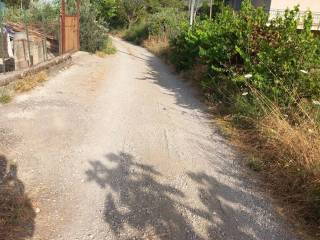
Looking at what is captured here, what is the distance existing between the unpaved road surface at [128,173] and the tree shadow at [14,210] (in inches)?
3.1

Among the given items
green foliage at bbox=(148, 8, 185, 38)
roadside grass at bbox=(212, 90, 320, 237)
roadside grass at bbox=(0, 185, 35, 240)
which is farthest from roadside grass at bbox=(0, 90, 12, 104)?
green foliage at bbox=(148, 8, 185, 38)

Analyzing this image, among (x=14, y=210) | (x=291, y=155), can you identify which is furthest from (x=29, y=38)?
(x=291, y=155)

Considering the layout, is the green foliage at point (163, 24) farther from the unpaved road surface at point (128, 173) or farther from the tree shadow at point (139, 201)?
the tree shadow at point (139, 201)

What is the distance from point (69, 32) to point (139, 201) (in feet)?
Answer: 36.5

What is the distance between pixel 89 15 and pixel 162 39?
8362 mm

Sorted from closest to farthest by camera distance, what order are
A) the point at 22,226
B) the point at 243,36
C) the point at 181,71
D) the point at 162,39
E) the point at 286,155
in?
the point at 22,226 → the point at 286,155 → the point at 243,36 → the point at 181,71 → the point at 162,39

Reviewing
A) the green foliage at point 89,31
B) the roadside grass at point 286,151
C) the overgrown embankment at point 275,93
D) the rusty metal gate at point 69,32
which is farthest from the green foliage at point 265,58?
the green foliage at point 89,31

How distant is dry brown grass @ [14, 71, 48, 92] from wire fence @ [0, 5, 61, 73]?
45 centimetres

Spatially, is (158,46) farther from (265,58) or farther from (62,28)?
(265,58)

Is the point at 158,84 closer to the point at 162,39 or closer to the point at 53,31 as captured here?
the point at 53,31

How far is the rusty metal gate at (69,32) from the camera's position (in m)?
12.3

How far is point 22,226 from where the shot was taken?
3.32m

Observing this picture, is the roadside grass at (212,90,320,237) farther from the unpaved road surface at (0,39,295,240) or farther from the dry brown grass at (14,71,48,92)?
the dry brown grass at (14,71,48,92)

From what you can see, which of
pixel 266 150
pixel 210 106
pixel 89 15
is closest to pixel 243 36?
pixel 210 106
